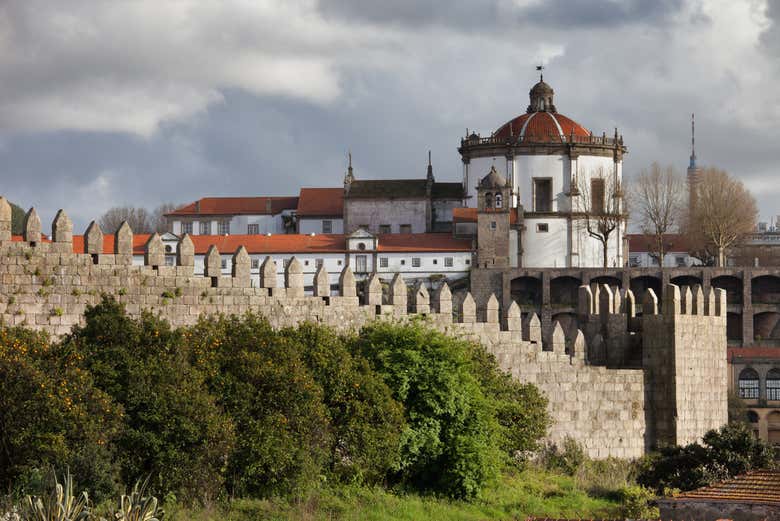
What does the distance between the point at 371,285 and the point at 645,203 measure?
73572 mm

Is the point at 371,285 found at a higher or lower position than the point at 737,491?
higher

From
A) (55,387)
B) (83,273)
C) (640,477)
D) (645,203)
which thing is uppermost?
(645,203)

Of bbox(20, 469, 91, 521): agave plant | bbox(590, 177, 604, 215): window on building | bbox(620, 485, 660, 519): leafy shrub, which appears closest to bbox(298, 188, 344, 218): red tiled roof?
bbox(590, 177, 604, 215): window on building

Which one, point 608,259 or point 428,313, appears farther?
point 608,259

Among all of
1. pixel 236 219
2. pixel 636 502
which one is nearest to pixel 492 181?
pixel 236 219

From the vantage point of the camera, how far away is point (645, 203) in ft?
346

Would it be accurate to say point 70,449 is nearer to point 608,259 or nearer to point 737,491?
point 737,491

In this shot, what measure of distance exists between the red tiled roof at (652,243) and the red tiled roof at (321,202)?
21.9m

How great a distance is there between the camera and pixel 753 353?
8981 cm

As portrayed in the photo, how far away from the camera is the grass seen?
26969 millimetres

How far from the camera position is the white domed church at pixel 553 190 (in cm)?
10350

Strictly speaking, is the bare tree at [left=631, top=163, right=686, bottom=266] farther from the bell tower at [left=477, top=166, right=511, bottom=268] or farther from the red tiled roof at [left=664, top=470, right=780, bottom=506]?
the red tiled roof at [left=664, top=470, right=780, bottom=506]

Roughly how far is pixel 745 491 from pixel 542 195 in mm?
79041

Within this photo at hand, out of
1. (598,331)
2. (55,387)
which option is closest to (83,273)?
(55,387)
